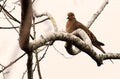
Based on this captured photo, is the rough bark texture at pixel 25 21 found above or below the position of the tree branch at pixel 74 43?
above

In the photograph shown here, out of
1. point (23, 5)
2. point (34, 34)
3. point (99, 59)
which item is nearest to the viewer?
point (23, 5)

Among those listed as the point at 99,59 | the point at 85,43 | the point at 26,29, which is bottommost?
the point at 99,59

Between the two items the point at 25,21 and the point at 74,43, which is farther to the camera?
the point at 74,43

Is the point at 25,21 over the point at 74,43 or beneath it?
over

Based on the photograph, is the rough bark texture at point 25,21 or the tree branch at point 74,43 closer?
the rough bark texture at point 25,21

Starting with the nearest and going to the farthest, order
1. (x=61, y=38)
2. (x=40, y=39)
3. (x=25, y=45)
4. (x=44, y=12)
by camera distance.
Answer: (x=25, y=45), (x=40, y=39), (x=61, y=38), (x=44, y=12)

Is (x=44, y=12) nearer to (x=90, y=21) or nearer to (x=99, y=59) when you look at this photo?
(x=90, y=21)

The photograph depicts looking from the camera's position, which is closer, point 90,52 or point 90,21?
point 90,52

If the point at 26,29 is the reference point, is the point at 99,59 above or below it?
below

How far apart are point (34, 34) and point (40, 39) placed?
3.65 ft

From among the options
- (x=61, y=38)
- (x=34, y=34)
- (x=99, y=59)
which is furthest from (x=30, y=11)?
(x=34, y=34)

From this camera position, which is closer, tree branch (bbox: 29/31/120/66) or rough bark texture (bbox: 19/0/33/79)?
rough bark texture (bbox: 19/0/33/79)

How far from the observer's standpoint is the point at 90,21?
231 centimetres

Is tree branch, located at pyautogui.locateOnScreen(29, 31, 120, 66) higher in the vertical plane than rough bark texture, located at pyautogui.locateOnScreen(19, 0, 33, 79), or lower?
lower
